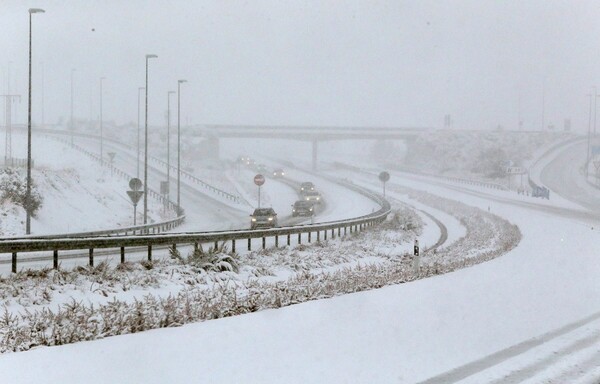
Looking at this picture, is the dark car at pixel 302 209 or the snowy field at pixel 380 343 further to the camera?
the dark car at pixel 302 209

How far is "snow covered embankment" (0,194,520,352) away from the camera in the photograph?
1097cm

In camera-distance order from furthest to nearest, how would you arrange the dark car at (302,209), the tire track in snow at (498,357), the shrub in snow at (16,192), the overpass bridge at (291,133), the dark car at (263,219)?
the overpass bridge at (291,133) → the dark car at (302,209) → the dark car at (263,219) → the shrub in snow at (16,192) → the tire track in snow at (498,357)

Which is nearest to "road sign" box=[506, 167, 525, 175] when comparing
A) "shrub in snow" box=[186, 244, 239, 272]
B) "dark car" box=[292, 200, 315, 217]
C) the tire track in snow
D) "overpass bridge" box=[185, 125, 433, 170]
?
"dark car" box=[292, 200, 315, 217]

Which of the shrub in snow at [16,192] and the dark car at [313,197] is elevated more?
the shrub in snow at [16,192]

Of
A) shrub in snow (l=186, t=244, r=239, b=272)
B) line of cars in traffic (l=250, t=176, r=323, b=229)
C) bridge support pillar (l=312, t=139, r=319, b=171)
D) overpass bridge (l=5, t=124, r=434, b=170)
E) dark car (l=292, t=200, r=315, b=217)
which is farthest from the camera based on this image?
overpass bridge (l=5, t=124, r=434, b=170)

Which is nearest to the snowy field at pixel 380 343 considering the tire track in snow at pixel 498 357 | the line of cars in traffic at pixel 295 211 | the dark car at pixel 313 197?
the tire track in snow at pixel 498 357

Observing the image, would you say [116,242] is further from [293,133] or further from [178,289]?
[293,133]

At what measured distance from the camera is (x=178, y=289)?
15922 mm

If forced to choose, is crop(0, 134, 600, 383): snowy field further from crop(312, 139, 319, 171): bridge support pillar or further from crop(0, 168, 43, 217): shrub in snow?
crop(312, 139, 319, 171): bridge support pillar

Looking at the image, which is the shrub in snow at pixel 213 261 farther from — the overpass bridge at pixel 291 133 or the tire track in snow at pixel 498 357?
the overpass bridge at pixel 291 133

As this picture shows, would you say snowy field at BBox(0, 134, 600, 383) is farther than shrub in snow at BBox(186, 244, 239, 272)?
No

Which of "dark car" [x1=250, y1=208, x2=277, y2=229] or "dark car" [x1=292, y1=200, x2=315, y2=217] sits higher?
"dark car" [x1=250, y1=208, x2=277, y2=229]

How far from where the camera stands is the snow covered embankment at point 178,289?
36.0ft

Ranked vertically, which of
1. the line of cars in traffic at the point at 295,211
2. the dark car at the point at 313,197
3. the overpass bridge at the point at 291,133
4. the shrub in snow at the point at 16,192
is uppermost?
the overpass bridge at the point at 291,133
